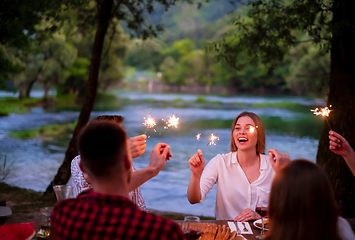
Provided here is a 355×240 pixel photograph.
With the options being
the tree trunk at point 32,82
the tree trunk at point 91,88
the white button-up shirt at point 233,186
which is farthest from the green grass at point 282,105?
the white button-up shirt at point 233,186

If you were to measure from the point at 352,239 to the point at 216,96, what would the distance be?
44910 mm

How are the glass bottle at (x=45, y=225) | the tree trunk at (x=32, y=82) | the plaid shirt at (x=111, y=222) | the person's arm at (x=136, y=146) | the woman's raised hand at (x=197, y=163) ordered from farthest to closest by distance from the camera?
the tree trunk at (x=32, y=82) < the woman's raised hand at (x=197, y=163) < the person's arm at (x=136, y=146) < the glass bottle at (x=45, y=225) < the plaid shirt at (x=111, y=222)

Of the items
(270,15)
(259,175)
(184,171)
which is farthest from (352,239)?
(184,171)

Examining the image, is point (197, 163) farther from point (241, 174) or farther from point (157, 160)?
point (157, 160)

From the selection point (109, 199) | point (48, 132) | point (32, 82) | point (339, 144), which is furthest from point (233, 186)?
point (32, 82)

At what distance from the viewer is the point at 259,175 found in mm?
3307

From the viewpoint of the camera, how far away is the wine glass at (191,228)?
2.06 m

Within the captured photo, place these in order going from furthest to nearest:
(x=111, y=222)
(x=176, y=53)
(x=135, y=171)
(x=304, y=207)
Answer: (x=176, y=53)
(x=135, y=171)
(x=304, y=207)
(x=111, y=222)

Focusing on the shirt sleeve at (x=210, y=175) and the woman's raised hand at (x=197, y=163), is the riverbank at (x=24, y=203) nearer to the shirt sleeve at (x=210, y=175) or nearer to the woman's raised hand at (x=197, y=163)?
the shirt sleeve at (x=210, y=175)

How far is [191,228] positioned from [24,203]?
231 inches

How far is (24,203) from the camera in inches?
Result: 272

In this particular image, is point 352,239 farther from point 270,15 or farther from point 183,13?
point 183,13

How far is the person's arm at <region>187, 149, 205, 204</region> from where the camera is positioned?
2.79 metres

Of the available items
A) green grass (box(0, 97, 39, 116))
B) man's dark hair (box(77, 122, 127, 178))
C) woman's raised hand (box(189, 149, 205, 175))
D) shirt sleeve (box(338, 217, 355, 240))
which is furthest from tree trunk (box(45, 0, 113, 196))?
green grass (box(0, 97, 39, 116))
